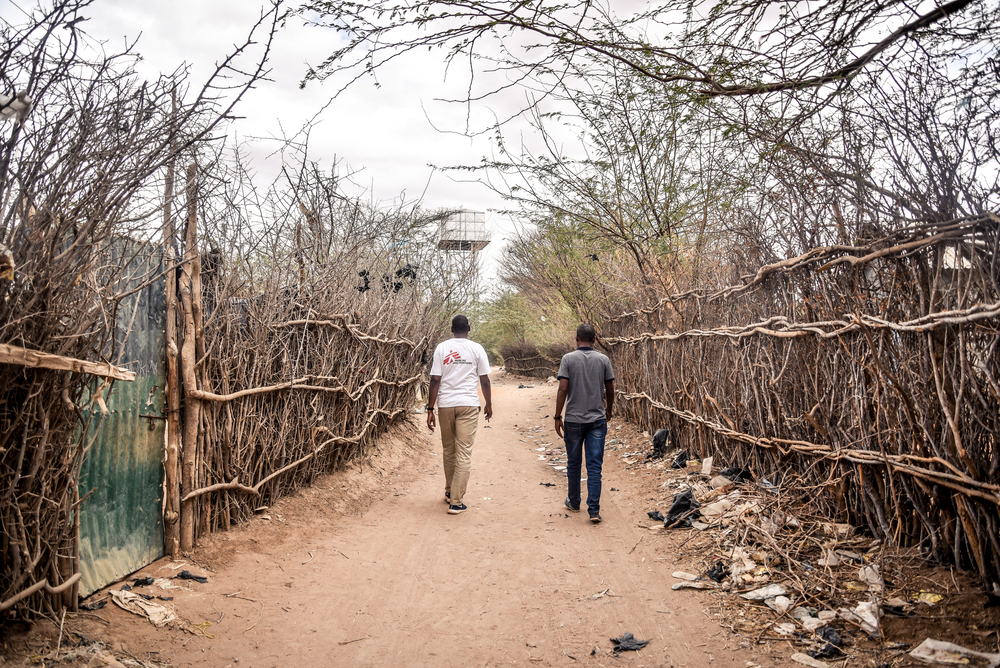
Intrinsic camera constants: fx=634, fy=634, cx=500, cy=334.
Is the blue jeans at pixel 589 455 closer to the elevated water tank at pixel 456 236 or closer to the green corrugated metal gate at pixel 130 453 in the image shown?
the green corrugated metal gate at pixel 130 453

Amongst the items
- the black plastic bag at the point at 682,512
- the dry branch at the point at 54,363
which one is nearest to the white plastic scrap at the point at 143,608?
the dry branch at the point at 54,363

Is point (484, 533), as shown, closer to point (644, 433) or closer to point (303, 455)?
point (303, 455)

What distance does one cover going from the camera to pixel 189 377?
3980mm

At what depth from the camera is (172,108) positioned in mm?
2869

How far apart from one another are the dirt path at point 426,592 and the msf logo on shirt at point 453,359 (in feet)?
4.58

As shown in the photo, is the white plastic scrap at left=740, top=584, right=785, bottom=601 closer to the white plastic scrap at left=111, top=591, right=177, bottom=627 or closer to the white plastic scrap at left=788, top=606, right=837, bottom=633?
the white plastic scrap at left=788, top=606, right=837, bottom=633

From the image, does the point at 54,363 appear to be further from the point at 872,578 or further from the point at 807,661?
the point at 872,578

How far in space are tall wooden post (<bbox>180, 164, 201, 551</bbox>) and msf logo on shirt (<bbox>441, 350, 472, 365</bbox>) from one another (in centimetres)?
236

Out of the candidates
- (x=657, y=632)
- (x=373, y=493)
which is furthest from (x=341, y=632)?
(x=373, y=493)

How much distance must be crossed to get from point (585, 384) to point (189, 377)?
3.14 m

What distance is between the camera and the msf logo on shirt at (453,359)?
592cm

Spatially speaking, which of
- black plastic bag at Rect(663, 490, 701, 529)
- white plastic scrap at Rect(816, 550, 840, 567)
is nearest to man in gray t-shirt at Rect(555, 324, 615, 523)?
black plastic bag at Rect(663, 490, 701, 529)

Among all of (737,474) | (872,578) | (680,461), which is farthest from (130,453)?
(680,461)

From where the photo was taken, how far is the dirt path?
10.2 ft
